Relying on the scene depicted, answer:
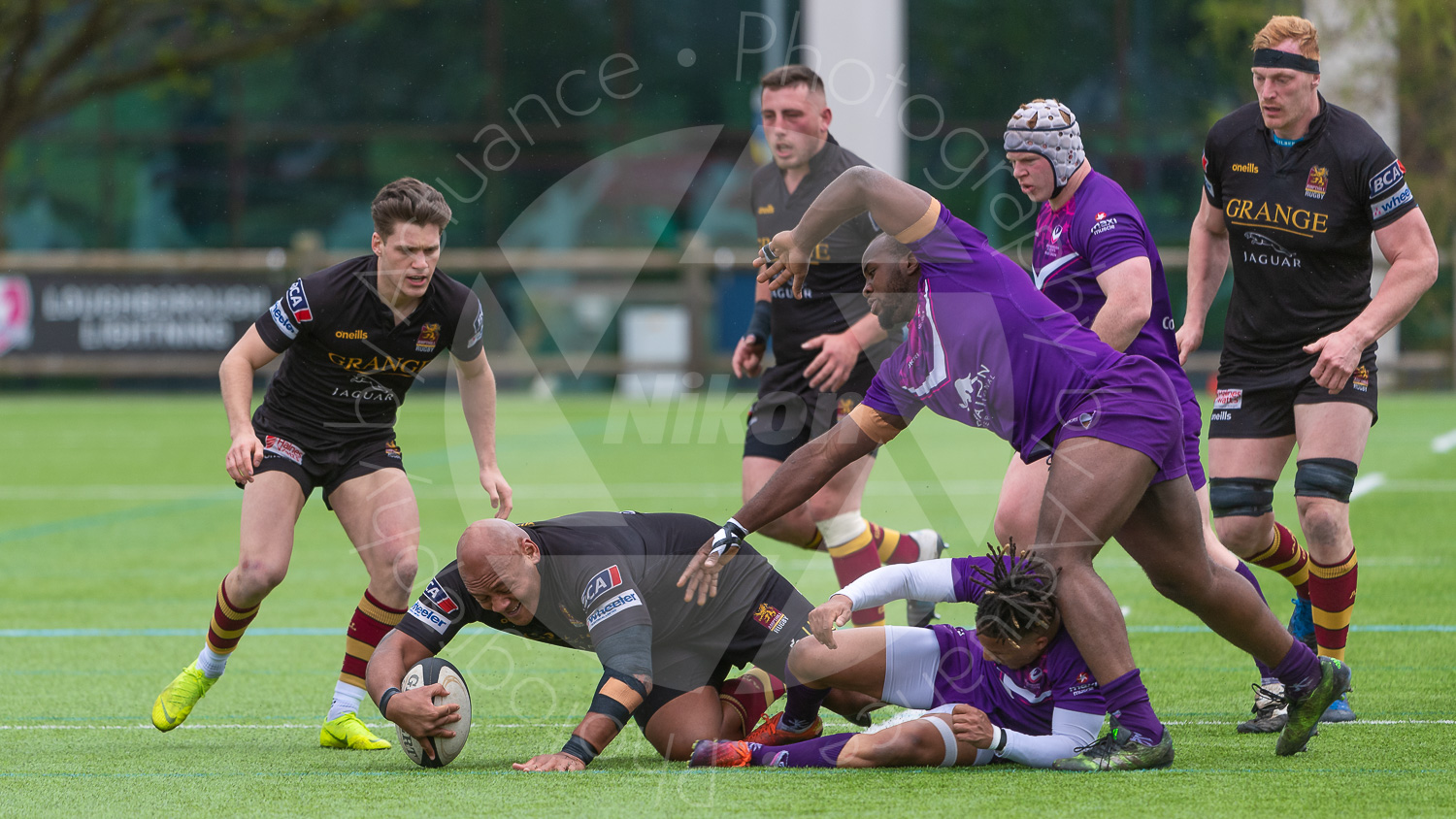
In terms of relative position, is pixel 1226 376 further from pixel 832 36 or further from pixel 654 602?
pixel 832 36

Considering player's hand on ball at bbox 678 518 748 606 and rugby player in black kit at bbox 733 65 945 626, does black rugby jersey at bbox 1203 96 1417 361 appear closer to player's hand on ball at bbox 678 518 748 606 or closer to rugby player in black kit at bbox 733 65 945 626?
rugby player in black kit at bbox 733 65 945 626

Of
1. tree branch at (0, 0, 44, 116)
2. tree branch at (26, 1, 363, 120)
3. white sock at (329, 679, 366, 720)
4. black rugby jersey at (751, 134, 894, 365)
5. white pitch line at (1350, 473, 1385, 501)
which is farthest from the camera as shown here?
tree branch at (26, 1, 363, 120)

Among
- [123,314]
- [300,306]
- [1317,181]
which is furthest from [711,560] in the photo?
[123,314]

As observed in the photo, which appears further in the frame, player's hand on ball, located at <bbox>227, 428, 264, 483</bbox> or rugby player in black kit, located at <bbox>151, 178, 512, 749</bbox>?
rugby player in black kit, located at <bbox>151, 178, 512, 749</bbox>

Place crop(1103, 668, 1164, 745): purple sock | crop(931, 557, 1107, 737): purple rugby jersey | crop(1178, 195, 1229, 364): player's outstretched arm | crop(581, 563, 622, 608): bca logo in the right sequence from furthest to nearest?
crop(1178, 195, 1229, 364): player's outstretched arm
crop(581, 563, 622, 608): bca logo
crop(931, 557, 1107, 737): purple rugby jersey
crop(1103, 668, 1164, 745): purple sock

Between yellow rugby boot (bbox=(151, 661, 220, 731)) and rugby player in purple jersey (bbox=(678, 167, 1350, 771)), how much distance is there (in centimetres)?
195

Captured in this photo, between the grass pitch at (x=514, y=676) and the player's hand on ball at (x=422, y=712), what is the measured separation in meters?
0.14

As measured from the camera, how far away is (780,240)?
4730 millimetres

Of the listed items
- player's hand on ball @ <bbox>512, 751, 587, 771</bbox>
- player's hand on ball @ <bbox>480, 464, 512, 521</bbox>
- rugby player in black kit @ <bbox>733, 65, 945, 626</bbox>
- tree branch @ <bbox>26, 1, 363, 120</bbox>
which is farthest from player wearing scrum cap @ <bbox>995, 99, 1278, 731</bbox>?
tree branch @ <bbox>26, 1, 363, 120</bbox>

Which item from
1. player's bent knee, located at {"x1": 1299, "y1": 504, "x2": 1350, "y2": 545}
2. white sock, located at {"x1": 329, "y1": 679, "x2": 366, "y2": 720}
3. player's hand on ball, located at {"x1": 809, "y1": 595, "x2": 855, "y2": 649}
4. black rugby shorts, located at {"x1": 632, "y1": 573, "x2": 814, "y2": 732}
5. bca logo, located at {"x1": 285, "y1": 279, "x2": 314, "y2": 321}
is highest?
bca logo, located at {"x1": 285, "y1": 279, "x2": 314, "y2": 321}

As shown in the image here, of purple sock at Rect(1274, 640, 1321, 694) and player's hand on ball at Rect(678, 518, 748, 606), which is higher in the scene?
player's hand on ball at Rect(678, 518, 748, 606)

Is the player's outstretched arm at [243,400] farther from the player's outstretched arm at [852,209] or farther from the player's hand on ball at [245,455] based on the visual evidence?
the player's outstretched arm at [852,209]

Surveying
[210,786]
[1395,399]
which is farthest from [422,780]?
[1395,399]

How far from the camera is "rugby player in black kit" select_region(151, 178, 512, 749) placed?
5426 millimetres
